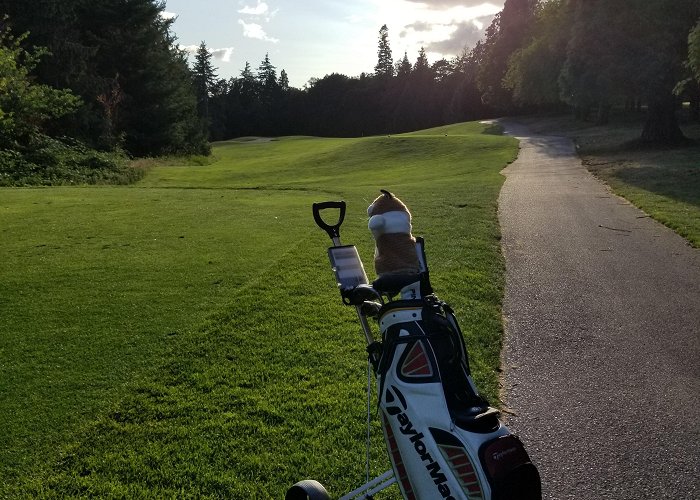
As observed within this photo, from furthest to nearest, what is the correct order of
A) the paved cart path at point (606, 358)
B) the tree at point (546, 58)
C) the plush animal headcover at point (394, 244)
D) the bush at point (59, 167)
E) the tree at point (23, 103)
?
the tree at point (546, 58), the bush at point (59, 167), the tree at point (23, 103), the paved cart path at point (606, 358), the plush animal headcover at point (394, 244)

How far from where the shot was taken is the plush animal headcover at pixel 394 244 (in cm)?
269

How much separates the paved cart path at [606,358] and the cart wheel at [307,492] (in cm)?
142

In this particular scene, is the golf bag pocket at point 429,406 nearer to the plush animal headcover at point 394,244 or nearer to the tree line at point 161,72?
the plush animal headcover at point 394,244

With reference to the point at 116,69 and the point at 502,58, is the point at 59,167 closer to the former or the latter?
the point at 116,69

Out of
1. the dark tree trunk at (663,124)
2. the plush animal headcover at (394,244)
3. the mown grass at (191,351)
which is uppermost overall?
the dark tree trunk at (663,124)

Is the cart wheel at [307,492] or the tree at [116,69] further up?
the tree at [116,69]

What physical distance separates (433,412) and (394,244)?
788 millimetres

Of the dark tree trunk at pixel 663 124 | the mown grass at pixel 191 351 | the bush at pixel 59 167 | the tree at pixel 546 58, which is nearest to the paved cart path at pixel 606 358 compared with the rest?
the mown grass at pixel 191 351

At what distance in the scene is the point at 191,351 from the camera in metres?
5.40

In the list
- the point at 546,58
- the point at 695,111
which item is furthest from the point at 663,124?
the point at 695,111

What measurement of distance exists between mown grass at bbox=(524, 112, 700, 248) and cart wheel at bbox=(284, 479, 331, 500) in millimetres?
9334

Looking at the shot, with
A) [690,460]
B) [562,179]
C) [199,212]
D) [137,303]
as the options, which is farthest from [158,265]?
[562,179]

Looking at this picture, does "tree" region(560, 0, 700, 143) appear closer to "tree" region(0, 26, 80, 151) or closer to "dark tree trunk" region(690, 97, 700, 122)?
"dark tree trunk" region(690, 97, 700, 122)

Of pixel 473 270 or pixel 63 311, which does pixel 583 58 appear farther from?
pixel 63 311
